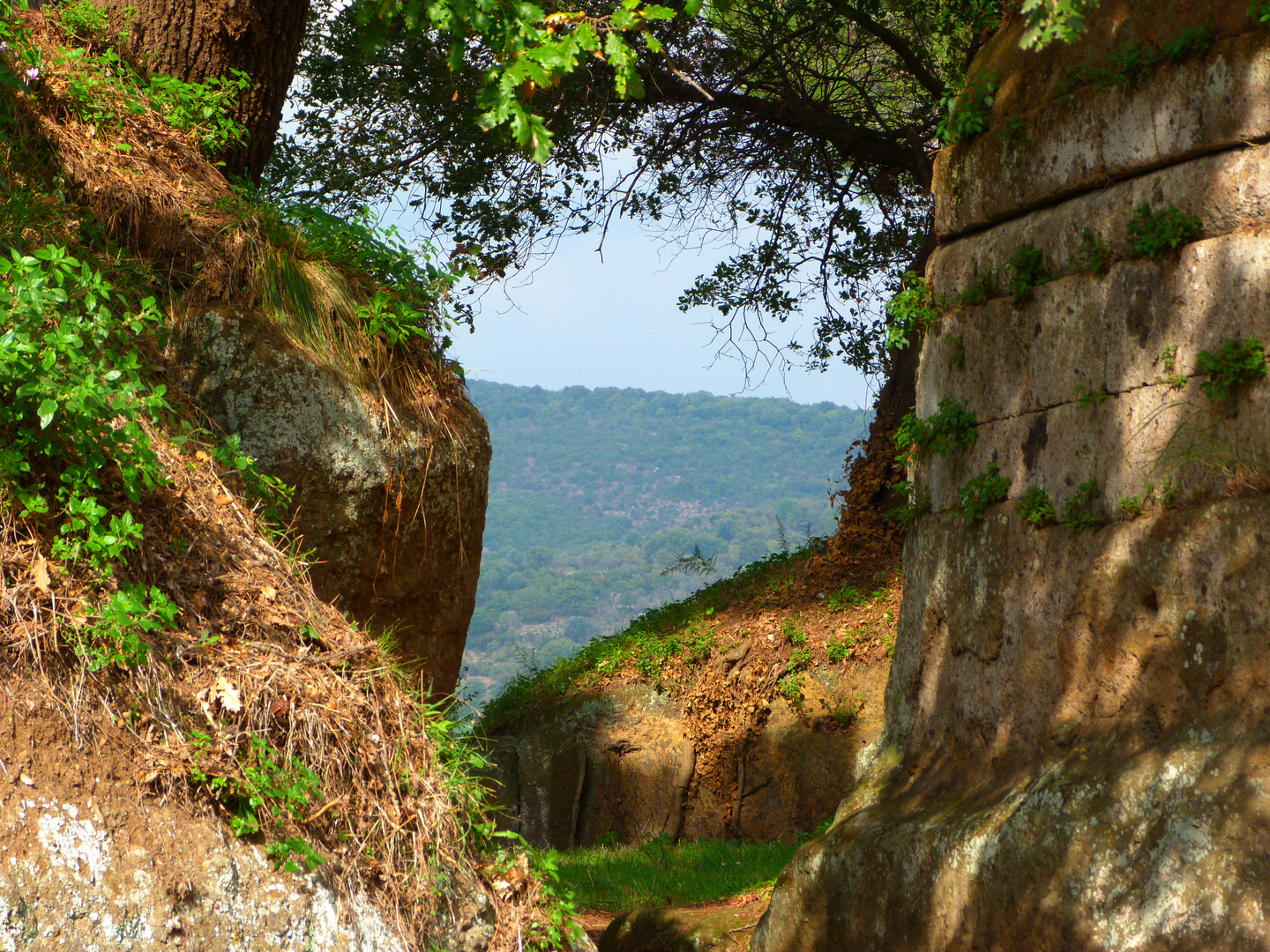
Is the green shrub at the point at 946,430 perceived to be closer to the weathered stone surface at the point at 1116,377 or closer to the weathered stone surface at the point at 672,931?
the weathered stone surface at the point at 1116,377

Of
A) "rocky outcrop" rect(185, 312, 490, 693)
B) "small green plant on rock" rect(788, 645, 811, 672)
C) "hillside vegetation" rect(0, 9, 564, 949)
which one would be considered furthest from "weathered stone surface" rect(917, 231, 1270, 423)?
"small green plant on rock" rect(788, 645, 811, 672)

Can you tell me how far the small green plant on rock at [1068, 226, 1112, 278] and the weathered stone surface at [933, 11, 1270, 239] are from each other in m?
0.26

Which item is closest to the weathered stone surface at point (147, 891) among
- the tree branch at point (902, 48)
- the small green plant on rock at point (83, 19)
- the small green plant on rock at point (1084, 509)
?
the small green plant on rock at point (1084, 509)

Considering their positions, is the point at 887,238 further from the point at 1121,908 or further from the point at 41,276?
the point at 41,276

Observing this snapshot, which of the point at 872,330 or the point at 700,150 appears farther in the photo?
the point at 872,330

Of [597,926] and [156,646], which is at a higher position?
[156,646]

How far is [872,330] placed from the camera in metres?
12.7

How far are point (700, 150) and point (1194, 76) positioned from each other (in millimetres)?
7769

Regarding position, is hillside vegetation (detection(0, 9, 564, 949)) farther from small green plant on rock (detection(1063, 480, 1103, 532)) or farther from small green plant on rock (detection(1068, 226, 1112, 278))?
small green plant on rock (detection(1068, 226, 1112, 278))

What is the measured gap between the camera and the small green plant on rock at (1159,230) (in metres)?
4.32

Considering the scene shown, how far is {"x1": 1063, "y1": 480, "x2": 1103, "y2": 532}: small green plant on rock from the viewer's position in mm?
4633

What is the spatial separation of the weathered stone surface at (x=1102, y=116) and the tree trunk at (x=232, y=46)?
4049 mm

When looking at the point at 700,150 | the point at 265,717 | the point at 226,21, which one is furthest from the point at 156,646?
the point at 700,150

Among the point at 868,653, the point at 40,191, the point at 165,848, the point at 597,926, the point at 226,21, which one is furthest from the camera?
the point at 868,653
